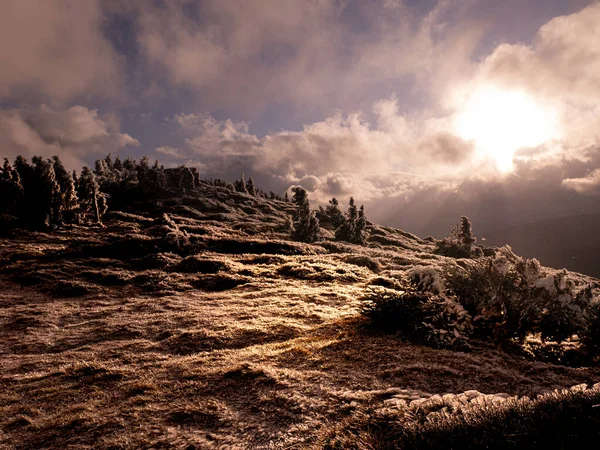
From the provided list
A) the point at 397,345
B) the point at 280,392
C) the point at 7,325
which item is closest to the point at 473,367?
the point at 397,345

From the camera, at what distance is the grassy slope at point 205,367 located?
6.95 m

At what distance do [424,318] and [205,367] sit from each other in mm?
8424

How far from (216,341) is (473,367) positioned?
10.0 meters

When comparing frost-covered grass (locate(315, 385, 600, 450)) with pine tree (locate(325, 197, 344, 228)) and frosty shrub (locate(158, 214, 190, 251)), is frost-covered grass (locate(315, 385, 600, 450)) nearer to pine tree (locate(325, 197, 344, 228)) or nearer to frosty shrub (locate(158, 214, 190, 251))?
frosty shrub (locate(158, 214, 190, 251))

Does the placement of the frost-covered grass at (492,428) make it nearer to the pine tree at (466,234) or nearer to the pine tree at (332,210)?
the pine tree at (466,234)

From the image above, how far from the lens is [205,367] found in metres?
10.3

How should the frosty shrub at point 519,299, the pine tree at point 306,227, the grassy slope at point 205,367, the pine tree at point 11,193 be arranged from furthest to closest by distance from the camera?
the pine tree at point 306,227 → the pine tree at point 11,193 → the frosty shrub at point 519,299 → the grassy slope at point 205,367

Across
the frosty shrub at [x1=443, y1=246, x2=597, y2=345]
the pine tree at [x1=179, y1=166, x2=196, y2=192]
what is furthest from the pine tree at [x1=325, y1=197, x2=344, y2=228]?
the frosty shrub at [x1=443, y1=246, x2=597, y2=345]

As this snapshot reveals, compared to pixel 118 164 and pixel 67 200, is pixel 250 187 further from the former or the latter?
pixel 67 200

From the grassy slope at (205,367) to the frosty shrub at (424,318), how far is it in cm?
76

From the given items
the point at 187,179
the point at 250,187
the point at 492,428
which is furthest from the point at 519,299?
the point at 250,187

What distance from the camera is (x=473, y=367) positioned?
8.96m

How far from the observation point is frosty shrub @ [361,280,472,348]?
36.3 feet

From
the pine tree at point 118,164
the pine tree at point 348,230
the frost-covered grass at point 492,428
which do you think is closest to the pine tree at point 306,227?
the pine tree at point 348,230
